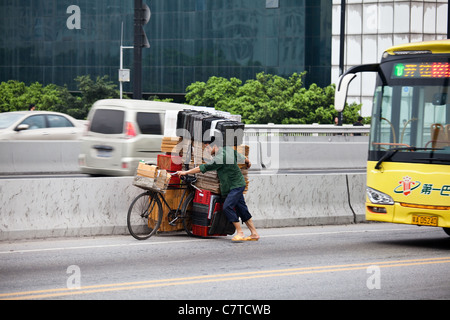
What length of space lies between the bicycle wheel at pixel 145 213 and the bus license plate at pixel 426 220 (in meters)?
3.82

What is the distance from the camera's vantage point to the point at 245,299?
784 cm

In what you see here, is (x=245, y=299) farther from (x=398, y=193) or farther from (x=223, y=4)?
(x=223, y=4)

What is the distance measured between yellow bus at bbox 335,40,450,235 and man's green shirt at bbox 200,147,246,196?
5.77ft

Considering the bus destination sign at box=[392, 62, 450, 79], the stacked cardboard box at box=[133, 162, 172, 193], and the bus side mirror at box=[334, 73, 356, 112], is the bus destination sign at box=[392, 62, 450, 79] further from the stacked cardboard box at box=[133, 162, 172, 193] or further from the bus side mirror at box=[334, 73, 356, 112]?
the stacked cardboard box at box=[133, 162, 172, 193]

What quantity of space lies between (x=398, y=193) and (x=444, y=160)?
2.77 ft

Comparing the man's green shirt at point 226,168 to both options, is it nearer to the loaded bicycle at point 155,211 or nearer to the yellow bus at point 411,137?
the loaded bicycle at point 155,211

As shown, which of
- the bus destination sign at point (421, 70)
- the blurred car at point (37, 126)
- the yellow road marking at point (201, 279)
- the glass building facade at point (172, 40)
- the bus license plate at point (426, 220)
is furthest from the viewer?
the glass building facade at point (172, 40)

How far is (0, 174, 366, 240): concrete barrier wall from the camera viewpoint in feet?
39.3

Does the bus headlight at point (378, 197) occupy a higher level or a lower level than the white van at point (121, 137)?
lower

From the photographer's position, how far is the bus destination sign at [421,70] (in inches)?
463

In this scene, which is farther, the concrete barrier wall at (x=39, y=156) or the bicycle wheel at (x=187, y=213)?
the concrete barrier wall at (x=39, y=156)

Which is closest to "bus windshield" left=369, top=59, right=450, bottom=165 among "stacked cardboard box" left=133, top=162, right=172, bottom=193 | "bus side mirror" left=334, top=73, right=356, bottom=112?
"bus side mirror" left=334, top=73, right=356, bottom=112

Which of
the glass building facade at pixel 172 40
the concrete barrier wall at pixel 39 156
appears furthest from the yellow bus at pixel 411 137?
the glass building facade at pixel 172 40
